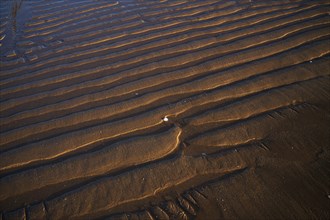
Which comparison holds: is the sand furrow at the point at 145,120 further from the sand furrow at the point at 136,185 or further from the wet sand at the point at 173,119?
the sand furrow at the point at 136,185

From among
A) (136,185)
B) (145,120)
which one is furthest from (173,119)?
(136,185)

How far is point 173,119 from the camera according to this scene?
97.5 inches

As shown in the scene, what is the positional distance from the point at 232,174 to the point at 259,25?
262 centimetres

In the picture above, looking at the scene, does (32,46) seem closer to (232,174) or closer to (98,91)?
(98,91)

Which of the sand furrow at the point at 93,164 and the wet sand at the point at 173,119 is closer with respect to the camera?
the wet sand at the point at 173,119

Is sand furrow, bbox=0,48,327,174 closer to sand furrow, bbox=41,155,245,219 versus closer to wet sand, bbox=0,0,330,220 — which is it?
wet sand, bbox=0,0,330,220

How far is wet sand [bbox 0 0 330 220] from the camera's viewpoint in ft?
6.13

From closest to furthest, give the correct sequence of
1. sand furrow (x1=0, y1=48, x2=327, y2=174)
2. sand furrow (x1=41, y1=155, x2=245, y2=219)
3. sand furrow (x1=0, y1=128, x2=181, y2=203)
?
1. sand furrow (x1=41, y1=155, x2=245, y2=219)
2. sand furrow (x1=0, y1=128, x2=181, y2=203)
3. sand furrow (x1=0, y1=48, x2=327, y2=174)

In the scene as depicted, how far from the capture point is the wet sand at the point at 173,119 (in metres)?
1.87

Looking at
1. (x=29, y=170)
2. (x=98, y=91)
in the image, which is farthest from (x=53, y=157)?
(x=98, y=91)

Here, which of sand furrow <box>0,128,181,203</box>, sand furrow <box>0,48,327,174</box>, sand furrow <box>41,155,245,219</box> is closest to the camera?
sand furrow <box>41,155,245,219</box>

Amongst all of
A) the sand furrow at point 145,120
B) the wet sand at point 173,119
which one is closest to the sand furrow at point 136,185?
the wet sand at point 173,119

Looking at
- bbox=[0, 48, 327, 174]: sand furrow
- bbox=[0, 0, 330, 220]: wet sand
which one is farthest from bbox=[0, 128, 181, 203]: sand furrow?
bbox=[0, 48, 327, 174]: sand furrow

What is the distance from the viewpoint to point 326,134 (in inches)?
86.0
